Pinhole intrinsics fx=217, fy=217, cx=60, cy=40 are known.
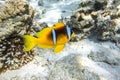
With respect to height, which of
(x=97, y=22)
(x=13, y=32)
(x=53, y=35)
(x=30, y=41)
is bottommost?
(x=97, y=22)

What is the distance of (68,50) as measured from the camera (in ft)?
19.4

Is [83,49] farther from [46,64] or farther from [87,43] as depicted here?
[46,64]

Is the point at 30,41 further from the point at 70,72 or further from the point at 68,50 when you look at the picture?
the point at 68,50

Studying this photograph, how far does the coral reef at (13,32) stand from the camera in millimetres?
4910

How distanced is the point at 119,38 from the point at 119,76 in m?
1.72

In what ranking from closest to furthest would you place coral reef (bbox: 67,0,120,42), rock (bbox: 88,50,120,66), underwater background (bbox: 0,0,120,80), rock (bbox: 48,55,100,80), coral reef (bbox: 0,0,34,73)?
rock (bbox: 48,55,100,80) < underwater background (bbox: 0,0,120,80) < coral reef (bbox: 0,0,34,73) < rock (bbox: 88,50,120,66) < coral reef (bbox: 67,0,120,42)

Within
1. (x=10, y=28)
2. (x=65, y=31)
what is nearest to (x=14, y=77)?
(x=10, y=28)

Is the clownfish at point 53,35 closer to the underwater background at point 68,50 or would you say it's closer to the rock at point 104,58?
the underwater background at point 68,50

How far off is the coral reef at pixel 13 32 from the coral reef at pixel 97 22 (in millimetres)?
1570

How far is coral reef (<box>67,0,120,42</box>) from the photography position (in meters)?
6.16

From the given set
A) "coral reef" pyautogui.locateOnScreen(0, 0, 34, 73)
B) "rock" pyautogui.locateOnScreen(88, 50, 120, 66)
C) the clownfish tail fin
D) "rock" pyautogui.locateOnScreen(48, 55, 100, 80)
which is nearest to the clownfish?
the clownfish tail fin

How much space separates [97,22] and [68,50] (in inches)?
47.8

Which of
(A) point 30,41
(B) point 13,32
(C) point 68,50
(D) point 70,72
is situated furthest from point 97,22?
(A) point 30,41

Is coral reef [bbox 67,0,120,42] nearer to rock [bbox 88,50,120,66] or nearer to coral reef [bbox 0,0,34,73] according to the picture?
rock [bbox 88,50,120,66]
